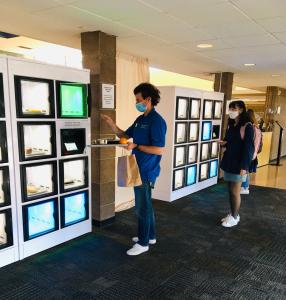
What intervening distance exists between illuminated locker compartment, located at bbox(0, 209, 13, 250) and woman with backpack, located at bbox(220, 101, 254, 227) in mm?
2326

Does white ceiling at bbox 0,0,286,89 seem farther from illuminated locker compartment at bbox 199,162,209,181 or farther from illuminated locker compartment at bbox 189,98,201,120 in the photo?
illuminated locker compartment at bbox 199,162,209,181

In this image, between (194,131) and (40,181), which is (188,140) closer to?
(194,131)

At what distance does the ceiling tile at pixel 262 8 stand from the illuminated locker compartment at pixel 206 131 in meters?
2.62

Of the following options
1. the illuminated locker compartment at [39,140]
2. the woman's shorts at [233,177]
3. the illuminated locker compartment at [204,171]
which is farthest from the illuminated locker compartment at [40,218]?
the illuminated locker compartment at [204,171]

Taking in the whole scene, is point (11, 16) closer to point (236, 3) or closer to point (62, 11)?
point (62, 11)

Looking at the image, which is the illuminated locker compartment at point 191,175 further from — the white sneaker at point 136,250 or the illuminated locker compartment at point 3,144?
the illuminated locker compartment at point 3,144

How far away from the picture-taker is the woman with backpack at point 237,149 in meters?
3.11

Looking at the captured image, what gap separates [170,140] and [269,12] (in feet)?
7.35

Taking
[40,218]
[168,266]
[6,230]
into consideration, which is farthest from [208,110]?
[6,230]

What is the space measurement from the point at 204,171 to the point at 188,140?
94 cm

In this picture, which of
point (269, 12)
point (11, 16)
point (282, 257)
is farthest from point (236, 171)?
point (11, 16)

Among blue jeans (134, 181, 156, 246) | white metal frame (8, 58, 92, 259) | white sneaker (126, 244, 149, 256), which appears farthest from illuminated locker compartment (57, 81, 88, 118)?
white sneaker (126, 244, 149, 256)

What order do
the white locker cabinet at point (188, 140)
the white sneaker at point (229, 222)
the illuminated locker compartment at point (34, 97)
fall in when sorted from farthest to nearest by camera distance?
the white locker cabinet at point (188, 140) → the white sneaker at point (229, 222) → the illuminated locker compartment at point (34, 97)

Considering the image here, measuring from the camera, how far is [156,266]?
2.52m
